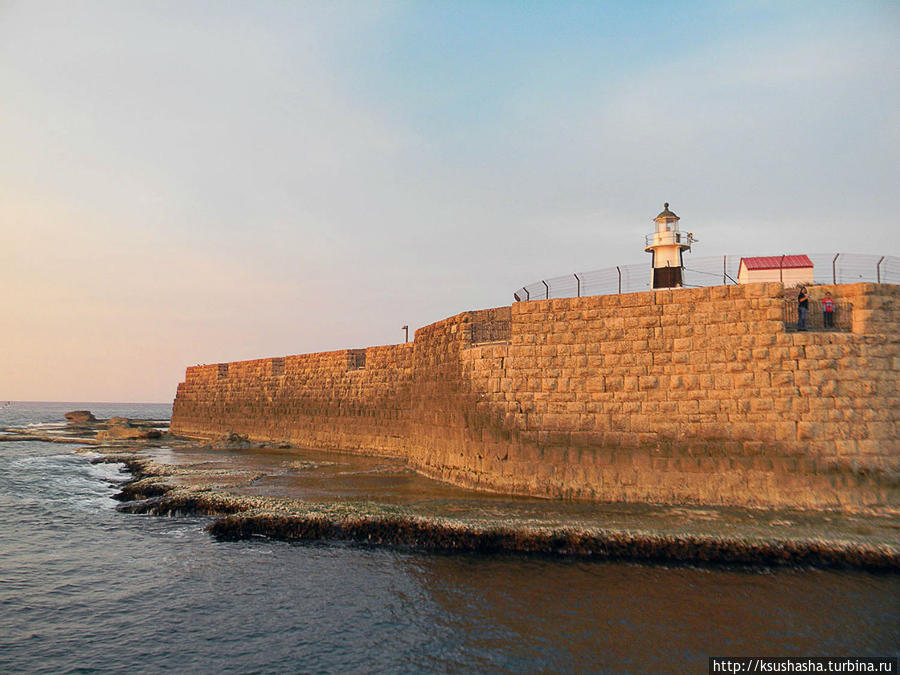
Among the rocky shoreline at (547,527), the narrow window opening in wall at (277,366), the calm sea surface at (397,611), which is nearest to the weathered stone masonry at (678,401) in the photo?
the rocky shoreline at (547,527)

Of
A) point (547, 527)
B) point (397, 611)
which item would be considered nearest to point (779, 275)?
point (547, 527)

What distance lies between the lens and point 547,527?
9750 mm

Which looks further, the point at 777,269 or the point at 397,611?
→ the point at 777,269

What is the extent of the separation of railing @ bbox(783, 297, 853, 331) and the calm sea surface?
465cm

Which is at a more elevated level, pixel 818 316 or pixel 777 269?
pixel 777 269

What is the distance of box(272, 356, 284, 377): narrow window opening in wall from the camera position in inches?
1078

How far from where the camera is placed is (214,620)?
25.0ft

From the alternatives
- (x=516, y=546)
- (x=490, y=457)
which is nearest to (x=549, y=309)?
(x=490, y=457)

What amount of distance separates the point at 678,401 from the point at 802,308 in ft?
9.49

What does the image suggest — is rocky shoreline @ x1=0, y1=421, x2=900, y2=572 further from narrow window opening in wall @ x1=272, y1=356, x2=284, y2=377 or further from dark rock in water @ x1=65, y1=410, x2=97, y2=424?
dark rock in water @ x1=65, y1=410, x2=97, y2=424

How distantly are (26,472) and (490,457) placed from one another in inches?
628

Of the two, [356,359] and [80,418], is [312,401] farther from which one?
[80,418]

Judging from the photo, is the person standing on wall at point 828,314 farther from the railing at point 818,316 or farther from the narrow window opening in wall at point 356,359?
the narrow window opening in wall at point 356,359

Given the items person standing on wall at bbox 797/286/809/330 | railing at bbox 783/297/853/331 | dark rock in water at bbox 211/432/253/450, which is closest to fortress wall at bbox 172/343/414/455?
dark rock in water at bbox 211/432/253/450
